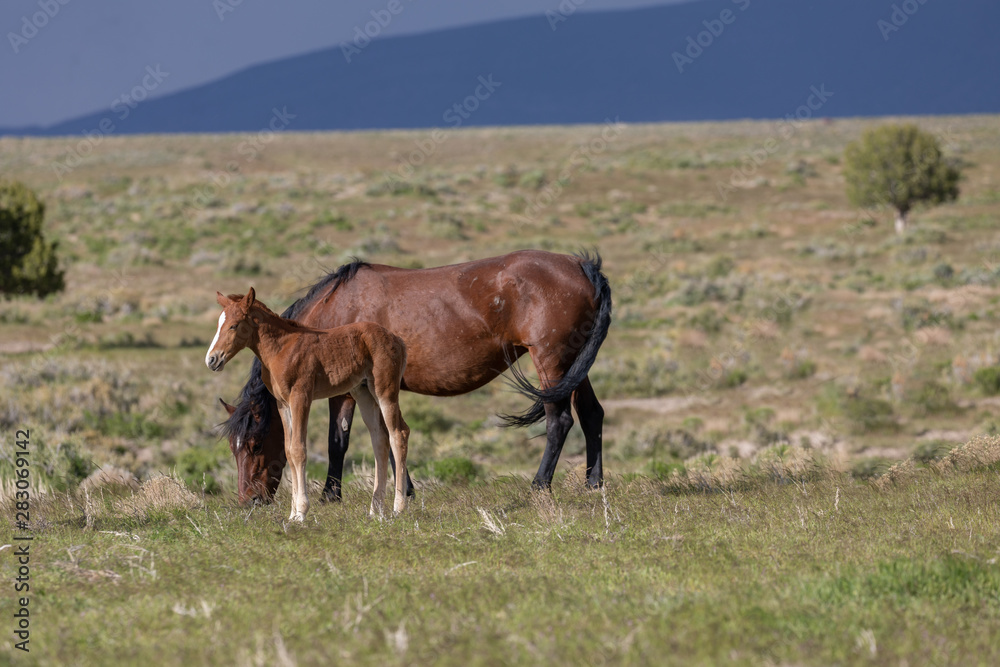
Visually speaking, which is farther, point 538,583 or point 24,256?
point 24,256

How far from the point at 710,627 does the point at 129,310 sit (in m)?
27.7

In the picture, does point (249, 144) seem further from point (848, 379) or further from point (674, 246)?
point (848, 379)

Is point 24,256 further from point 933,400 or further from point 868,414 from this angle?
point 933,400

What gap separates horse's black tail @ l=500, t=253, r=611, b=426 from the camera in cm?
768

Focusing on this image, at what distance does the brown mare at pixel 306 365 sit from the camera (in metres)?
6.22

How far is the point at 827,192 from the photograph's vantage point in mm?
57719

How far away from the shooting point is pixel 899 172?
4681 cm

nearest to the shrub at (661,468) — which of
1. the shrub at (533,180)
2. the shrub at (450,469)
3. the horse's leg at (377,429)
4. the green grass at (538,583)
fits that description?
the shrub at (450,469)

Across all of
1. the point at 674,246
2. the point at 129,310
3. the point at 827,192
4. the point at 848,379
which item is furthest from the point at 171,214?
the point at 848,379

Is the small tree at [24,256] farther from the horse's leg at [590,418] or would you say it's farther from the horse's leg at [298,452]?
the horse's leg at [298,452]

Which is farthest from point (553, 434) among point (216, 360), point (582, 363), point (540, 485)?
point (216, 360)

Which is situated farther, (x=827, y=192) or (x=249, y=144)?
(x=249, y=144)

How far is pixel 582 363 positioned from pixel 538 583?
10.7 ft

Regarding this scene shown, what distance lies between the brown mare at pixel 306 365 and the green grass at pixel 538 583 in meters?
0.44
